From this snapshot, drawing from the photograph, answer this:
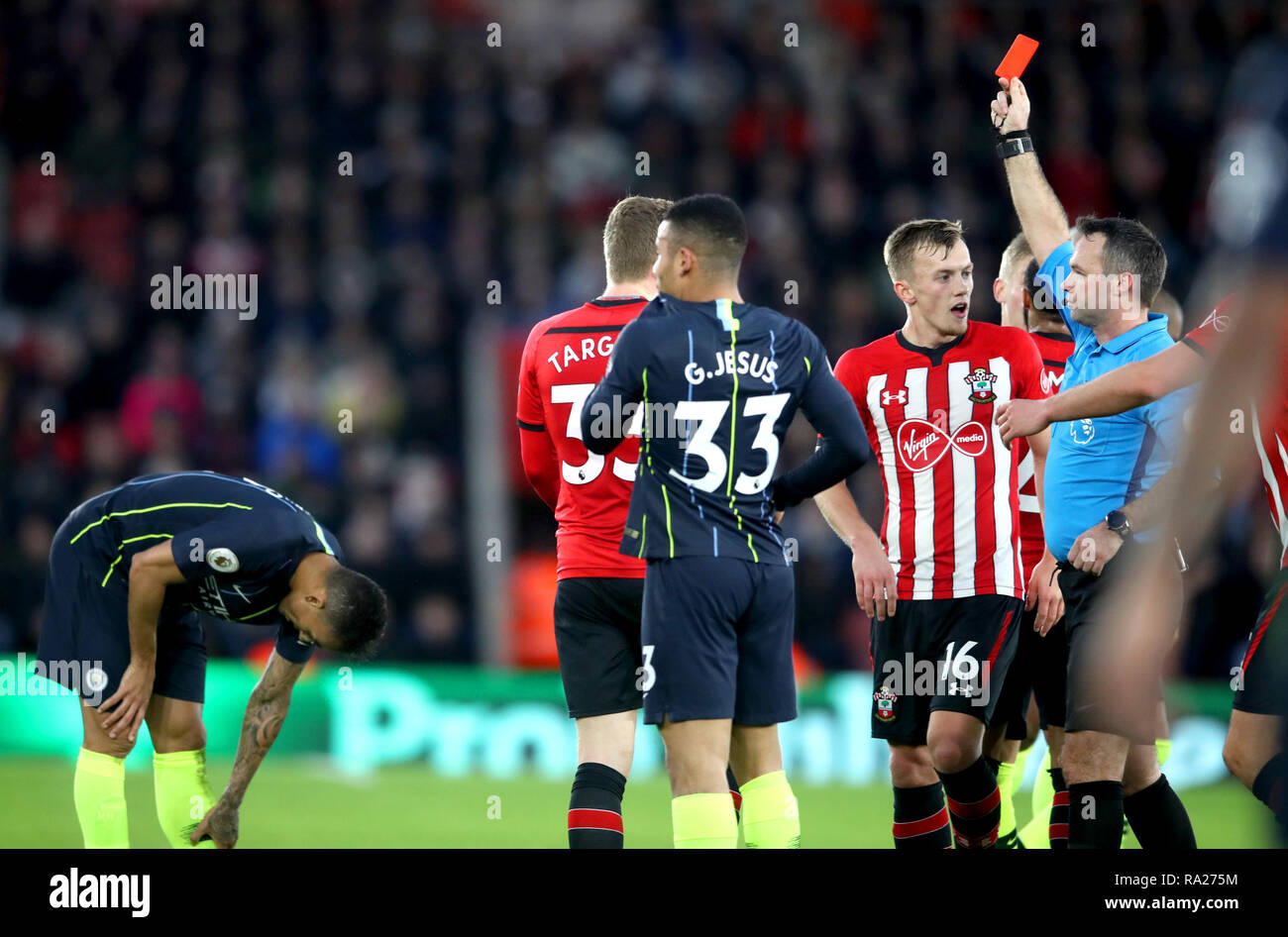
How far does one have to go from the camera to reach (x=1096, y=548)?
4.86 m

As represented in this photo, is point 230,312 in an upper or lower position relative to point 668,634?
upper

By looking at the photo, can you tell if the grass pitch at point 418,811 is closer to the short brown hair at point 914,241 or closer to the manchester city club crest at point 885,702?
the manchester city club crest at point 885,702

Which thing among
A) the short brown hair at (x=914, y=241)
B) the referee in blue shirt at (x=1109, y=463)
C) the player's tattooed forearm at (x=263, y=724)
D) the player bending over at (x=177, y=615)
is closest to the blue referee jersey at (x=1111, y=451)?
the referee in blue shirt at (x=1109, y=463)

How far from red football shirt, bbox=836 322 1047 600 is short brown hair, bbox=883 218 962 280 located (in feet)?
0.95

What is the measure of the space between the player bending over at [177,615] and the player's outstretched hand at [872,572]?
1568 mm

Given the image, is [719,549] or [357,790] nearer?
[719,549]

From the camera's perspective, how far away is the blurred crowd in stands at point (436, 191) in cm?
1089

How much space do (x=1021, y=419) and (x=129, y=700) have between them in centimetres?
294

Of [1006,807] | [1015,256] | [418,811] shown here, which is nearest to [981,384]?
[1015,256]

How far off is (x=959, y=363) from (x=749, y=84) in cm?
952

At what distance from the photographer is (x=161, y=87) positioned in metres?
13.5

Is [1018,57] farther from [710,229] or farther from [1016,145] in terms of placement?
[710,229]

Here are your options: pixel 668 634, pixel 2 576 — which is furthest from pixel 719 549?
pixel 2 576
